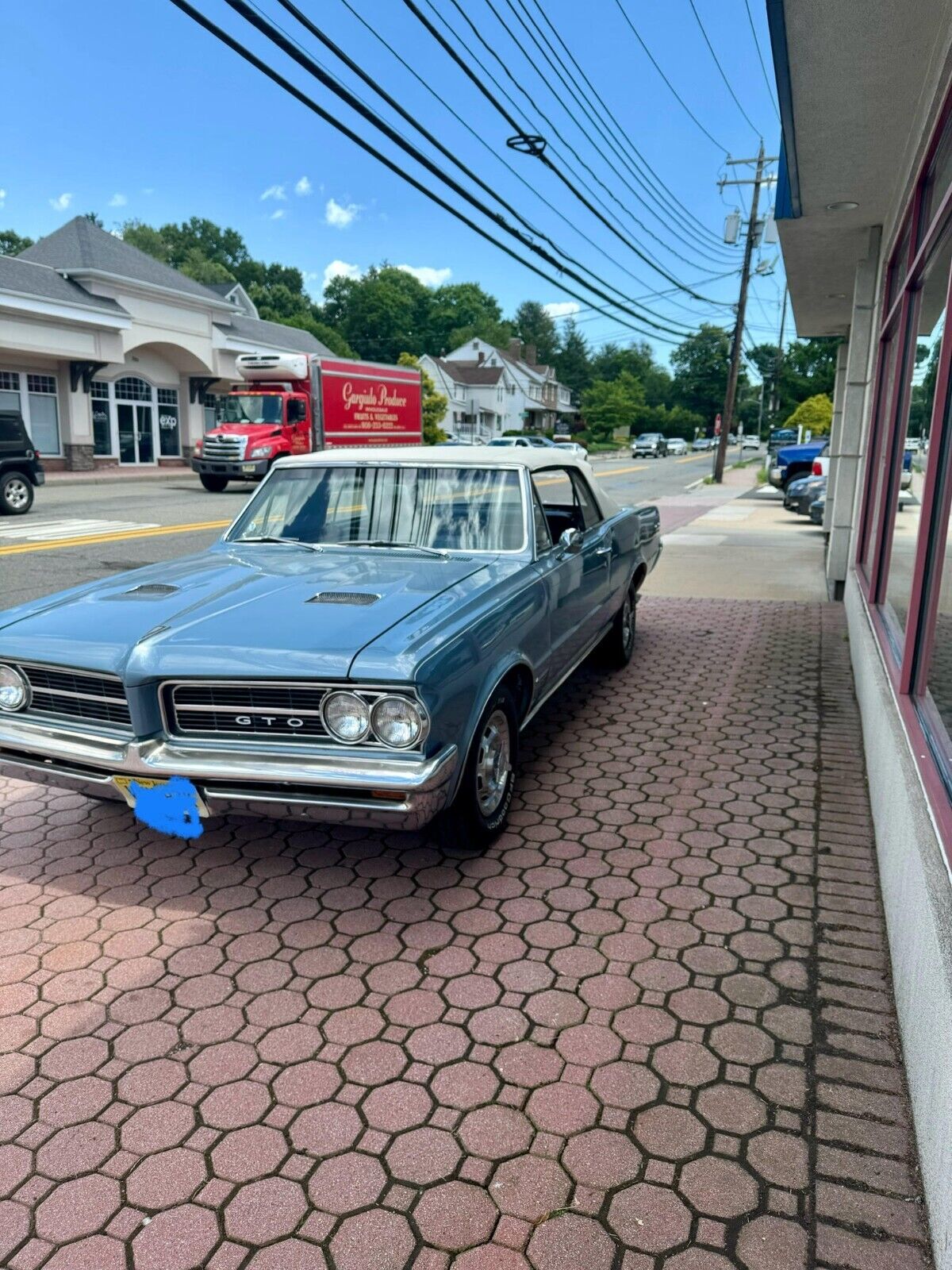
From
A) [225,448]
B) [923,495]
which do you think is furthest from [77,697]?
[225,448]

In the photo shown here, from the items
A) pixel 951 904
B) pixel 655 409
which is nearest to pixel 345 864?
pixel 951 904

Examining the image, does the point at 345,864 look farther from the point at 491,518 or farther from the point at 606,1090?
the point at 491,518

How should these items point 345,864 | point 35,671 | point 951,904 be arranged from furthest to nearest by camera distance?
1. point 345,864
2. point 35,671
3. point 951,904

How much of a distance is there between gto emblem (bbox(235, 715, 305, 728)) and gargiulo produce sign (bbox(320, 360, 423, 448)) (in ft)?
66.4

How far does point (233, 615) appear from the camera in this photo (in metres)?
3.61

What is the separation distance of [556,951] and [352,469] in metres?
2.88

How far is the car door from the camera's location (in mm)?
4699

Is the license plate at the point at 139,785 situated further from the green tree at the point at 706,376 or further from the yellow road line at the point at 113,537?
the green tree at the point at 706,376

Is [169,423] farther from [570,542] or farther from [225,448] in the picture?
[570,542]

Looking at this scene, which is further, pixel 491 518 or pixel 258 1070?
pixel 491 518

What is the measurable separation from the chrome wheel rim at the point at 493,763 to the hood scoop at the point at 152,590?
1.49 meters

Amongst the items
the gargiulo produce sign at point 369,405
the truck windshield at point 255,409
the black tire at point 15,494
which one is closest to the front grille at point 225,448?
the truck windshield at point 255,409

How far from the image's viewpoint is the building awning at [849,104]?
4.00 metres

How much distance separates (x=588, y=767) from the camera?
4.91 m
